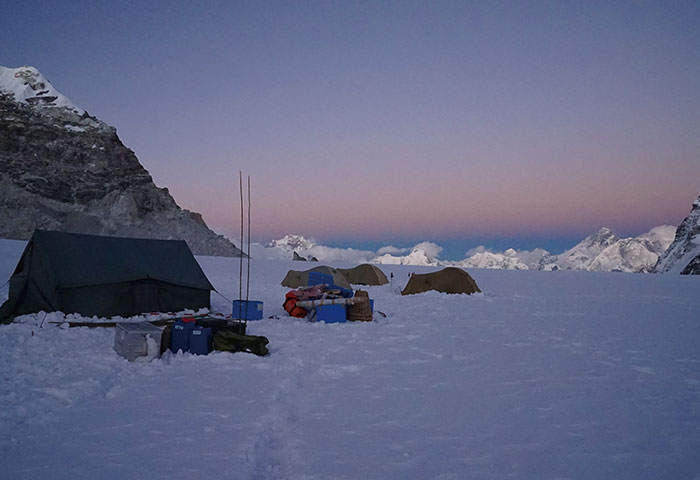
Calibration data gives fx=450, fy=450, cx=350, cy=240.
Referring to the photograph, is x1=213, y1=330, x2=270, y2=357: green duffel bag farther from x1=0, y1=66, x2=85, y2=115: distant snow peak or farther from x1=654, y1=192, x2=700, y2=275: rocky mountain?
x1=654, y1=192, x2=700, y2=275: rocky mountain

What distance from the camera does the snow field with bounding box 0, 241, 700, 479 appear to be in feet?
13.0

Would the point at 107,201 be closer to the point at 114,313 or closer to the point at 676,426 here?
the point at 114,313

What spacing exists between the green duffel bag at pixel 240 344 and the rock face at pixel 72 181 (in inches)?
2859

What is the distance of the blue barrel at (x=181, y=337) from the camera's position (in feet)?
25.9

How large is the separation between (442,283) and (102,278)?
47.2 ft

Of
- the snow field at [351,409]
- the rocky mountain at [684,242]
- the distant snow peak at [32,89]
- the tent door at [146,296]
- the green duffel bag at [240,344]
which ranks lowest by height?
the snow field at [351,409]

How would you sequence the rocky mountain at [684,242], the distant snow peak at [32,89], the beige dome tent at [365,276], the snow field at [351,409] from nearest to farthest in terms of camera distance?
the snow field at [351,409] → the beige dome tent at [365,276] → the distant snow peak at [32,89] → the rocky mountain at [684,242]

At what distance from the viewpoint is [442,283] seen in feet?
68.8

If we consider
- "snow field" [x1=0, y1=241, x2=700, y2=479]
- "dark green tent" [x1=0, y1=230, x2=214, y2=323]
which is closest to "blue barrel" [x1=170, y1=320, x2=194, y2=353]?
"snow field" [x1=0, y1=241, x2=700, y2=479]

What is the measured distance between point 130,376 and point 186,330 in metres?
1.49

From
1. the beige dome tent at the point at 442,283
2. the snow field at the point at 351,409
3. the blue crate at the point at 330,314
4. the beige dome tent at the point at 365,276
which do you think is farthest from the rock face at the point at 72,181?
the snow field at the point at 351,409

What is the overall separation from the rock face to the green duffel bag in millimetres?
72619

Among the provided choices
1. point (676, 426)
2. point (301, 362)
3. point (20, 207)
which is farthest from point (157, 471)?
point (20, 207)

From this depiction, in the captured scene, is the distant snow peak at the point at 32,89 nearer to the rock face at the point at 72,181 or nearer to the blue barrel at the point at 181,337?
the rock face at the point at 72,181
